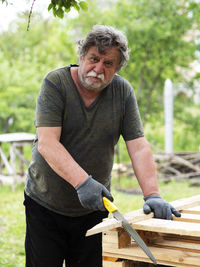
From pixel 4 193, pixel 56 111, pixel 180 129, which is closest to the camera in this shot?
pixel 56 111

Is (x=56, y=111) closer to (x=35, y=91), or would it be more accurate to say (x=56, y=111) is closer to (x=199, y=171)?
(x=199, y=171)

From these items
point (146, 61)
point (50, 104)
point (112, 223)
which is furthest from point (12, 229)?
point (146, 61)

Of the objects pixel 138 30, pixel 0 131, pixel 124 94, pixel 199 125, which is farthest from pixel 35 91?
pixel 124 94

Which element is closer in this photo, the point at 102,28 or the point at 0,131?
the point at 102,28

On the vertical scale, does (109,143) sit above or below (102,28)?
below

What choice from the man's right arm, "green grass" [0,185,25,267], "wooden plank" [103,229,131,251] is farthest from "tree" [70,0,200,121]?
"wooden plank" [103,229,131,251]

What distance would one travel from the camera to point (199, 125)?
41.8 feet

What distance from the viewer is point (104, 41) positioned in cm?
246

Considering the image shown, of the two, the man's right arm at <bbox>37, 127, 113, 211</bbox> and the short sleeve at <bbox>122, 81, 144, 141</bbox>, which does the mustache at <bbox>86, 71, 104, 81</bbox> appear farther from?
the man's right arm at <bbox>37, 127, 113, 211</bbox>

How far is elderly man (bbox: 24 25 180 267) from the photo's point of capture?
8.05 ft

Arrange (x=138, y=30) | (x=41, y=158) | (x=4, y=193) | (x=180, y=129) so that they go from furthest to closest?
(x=180, y=129), (x=138, y=30), (x=4, y=193), (x=41, y=158)

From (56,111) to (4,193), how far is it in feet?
22.7

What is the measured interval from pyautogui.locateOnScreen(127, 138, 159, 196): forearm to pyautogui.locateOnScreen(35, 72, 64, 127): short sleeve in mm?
576

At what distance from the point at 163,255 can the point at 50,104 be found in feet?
3.67
